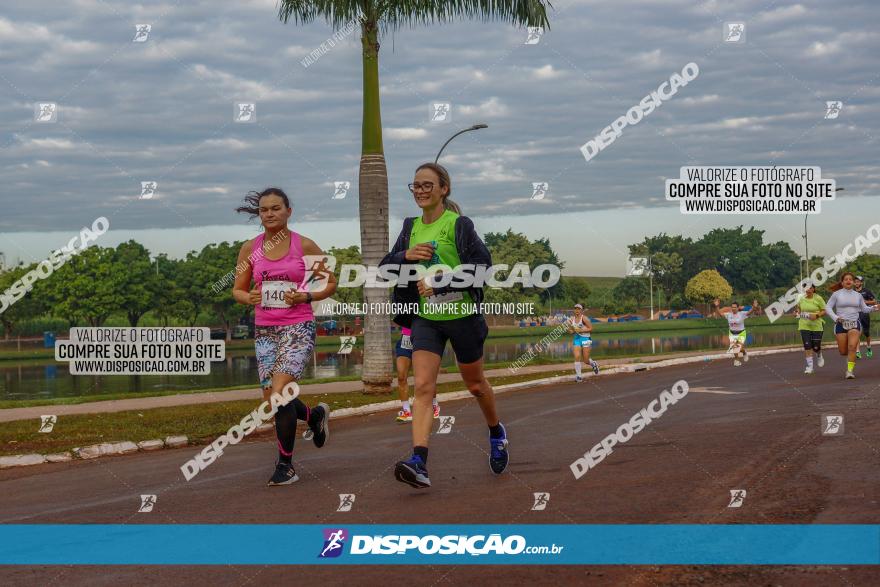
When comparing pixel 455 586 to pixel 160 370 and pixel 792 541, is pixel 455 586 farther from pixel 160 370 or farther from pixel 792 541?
pixel 160 370

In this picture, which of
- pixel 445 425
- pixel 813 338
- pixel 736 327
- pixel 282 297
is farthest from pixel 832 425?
pixel 736 327

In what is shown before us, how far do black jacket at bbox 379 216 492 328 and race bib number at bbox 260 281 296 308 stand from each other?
1.10 metres

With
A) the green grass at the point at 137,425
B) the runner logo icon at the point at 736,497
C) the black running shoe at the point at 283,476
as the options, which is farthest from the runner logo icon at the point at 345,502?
the green grass at the point at 137,425

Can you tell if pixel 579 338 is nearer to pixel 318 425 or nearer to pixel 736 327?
pixel 736 327

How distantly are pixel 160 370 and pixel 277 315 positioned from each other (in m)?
10.8

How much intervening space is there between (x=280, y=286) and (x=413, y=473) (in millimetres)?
2145

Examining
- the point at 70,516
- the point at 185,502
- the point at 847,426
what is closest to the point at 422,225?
the point at 185,502

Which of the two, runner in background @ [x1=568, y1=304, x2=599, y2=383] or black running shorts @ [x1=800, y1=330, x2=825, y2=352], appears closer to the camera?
black running shorts @ [x1=800, y1=330, x2=825, y2=352]

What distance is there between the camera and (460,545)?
5.08 metres

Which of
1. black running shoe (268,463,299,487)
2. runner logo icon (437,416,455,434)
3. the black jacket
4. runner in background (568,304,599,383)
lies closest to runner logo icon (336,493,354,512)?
black running shoe (268,463,299,487)

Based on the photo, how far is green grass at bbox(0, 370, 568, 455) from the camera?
37.6ft

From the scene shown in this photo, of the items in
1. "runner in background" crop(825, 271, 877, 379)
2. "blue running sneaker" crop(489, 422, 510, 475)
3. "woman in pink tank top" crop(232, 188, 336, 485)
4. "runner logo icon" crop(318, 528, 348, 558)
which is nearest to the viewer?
"runner logo icon" crop(318, 528, 348, 558)

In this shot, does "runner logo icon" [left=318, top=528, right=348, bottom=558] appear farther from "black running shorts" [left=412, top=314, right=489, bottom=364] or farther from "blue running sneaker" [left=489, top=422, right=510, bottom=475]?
"blue running sneaker" [left=489, top=422, right=510, bottom=475]

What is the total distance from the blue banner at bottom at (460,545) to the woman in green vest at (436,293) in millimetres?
1371
